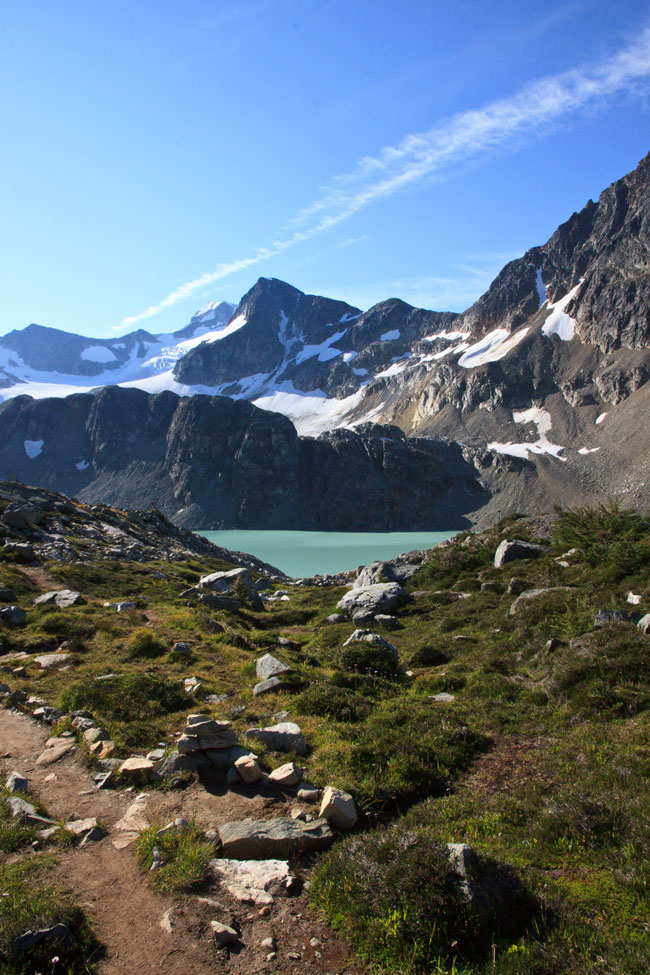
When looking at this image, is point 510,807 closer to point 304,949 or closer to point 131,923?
point 304,949

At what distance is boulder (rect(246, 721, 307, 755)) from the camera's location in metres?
8.05

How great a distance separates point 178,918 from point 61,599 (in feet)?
47.9

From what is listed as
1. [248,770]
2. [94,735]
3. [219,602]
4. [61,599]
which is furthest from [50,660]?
[219,602]

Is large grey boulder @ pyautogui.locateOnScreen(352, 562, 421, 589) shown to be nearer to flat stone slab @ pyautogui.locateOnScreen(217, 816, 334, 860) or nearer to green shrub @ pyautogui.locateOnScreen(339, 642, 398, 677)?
green shrub @ pyautogui.locateOnScreen(339, 642, 398, 677)

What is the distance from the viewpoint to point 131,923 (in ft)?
15.7

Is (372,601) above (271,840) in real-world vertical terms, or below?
below

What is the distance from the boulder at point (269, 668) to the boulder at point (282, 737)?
2.66 metres

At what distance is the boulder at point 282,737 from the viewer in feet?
26.4

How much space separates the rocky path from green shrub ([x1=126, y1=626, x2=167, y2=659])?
633cm

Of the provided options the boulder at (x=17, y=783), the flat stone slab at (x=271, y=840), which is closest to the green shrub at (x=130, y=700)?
the boulder at (x=17, y=783)

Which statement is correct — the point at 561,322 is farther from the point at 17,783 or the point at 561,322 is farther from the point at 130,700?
the point at 17,783

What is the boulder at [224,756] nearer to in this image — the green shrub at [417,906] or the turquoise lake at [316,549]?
the green shrub at [417,906]

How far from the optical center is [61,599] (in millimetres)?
17516

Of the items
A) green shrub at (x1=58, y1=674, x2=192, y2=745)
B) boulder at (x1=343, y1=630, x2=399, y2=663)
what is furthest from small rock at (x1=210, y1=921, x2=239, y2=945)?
boulder at (x1=343, y1=630, x2=399, y2=663)
